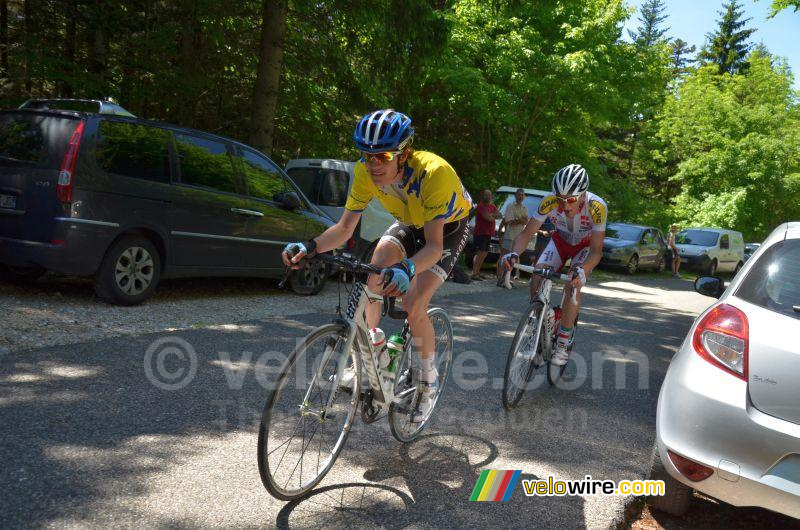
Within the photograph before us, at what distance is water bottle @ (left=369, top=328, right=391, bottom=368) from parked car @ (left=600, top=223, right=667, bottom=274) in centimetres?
1795

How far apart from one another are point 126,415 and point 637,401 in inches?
162

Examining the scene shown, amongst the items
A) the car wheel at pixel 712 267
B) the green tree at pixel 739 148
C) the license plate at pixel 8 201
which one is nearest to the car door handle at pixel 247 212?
the license plate at pixel 8 201

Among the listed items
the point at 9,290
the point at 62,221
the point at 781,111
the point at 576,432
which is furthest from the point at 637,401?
the point at 781,111

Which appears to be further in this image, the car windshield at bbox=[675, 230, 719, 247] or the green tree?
the green tree

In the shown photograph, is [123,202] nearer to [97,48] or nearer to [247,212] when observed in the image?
[247,212]

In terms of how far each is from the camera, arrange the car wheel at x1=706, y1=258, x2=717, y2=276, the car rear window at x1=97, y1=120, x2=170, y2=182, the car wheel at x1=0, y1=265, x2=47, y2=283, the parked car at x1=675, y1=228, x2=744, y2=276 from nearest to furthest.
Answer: the car rear window at x1=97, y1=120, x2=170, y2=182 → the car wheel at x1=0, y1=265, x2=47, y2=283 → the parked car at x1=675, y1=228, x2=744, y2=276 → the car wheel at x1=706, y1=258, x2=717, y2=276

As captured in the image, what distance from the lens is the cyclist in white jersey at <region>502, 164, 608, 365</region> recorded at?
5.11 meters

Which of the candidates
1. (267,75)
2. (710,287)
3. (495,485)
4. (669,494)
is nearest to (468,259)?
(267,75)

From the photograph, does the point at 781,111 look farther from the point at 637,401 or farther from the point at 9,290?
the point at 9,290

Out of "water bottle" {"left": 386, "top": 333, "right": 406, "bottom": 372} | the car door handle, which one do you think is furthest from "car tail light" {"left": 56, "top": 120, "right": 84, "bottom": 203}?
"water bottle" {"left": 386, "top": 333, "right": 406, "bottom": 372}

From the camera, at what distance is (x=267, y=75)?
40.8 ft

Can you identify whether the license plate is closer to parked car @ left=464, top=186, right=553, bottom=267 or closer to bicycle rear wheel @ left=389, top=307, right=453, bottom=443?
bicycle rear wheel @ left=389, top=307, right=453, bottom=443

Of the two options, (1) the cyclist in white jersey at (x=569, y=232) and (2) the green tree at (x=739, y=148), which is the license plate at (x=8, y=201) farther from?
(2) the green tree at (x=739, y=148)

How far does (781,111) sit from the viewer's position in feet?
108
